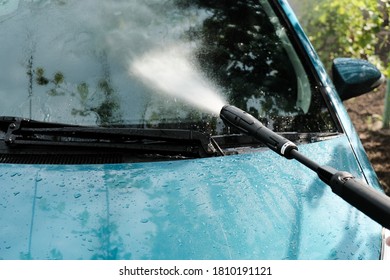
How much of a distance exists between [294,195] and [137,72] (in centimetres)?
86

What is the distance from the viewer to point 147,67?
100.0 inches

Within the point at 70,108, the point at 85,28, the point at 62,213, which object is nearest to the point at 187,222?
the point at 62,213

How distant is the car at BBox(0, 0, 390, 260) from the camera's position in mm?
1870

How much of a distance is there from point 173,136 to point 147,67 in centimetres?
37

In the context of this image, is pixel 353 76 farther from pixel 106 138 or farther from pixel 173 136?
pixel 106 138

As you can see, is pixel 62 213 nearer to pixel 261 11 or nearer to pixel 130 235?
pixel 130 235

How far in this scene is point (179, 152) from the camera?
2318 millimetres

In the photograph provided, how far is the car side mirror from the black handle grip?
1.49m

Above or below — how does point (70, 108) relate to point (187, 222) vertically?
above

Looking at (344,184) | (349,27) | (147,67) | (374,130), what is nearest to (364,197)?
(344,184)

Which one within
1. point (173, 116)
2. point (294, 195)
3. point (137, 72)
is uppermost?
point (137, 72)
